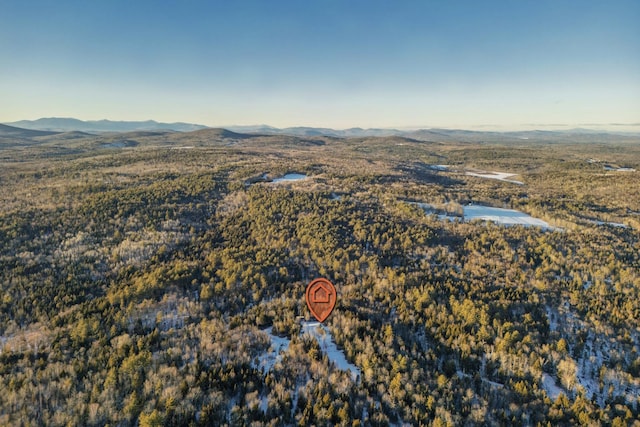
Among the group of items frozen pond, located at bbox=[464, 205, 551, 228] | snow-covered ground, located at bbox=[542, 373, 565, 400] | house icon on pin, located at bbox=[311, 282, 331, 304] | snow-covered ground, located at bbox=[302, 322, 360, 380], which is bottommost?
snow-covered ground, located at bbox=[542, 373, 565, 400]

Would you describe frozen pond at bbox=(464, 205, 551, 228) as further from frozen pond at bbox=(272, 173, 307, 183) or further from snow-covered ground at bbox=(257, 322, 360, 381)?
frozen pond at bbox=(272, 173, 307, 183)

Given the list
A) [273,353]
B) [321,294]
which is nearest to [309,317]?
[321,294]

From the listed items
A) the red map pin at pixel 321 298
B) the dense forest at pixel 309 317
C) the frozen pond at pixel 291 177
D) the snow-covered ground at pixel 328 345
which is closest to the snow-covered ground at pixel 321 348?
the snow-covered ground at pixel 328 345

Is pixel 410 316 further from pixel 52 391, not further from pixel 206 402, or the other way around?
pixel 52 391

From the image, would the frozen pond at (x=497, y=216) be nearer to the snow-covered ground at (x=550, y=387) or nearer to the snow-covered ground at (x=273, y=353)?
the snow-covered ground at (x=550, y=387)

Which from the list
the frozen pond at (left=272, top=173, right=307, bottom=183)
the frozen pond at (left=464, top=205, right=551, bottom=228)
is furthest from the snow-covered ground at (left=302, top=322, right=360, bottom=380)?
the frozen pond at (left=272, top=173, right=307, bottom=183)

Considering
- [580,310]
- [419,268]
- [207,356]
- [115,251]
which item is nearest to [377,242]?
[419,268]
